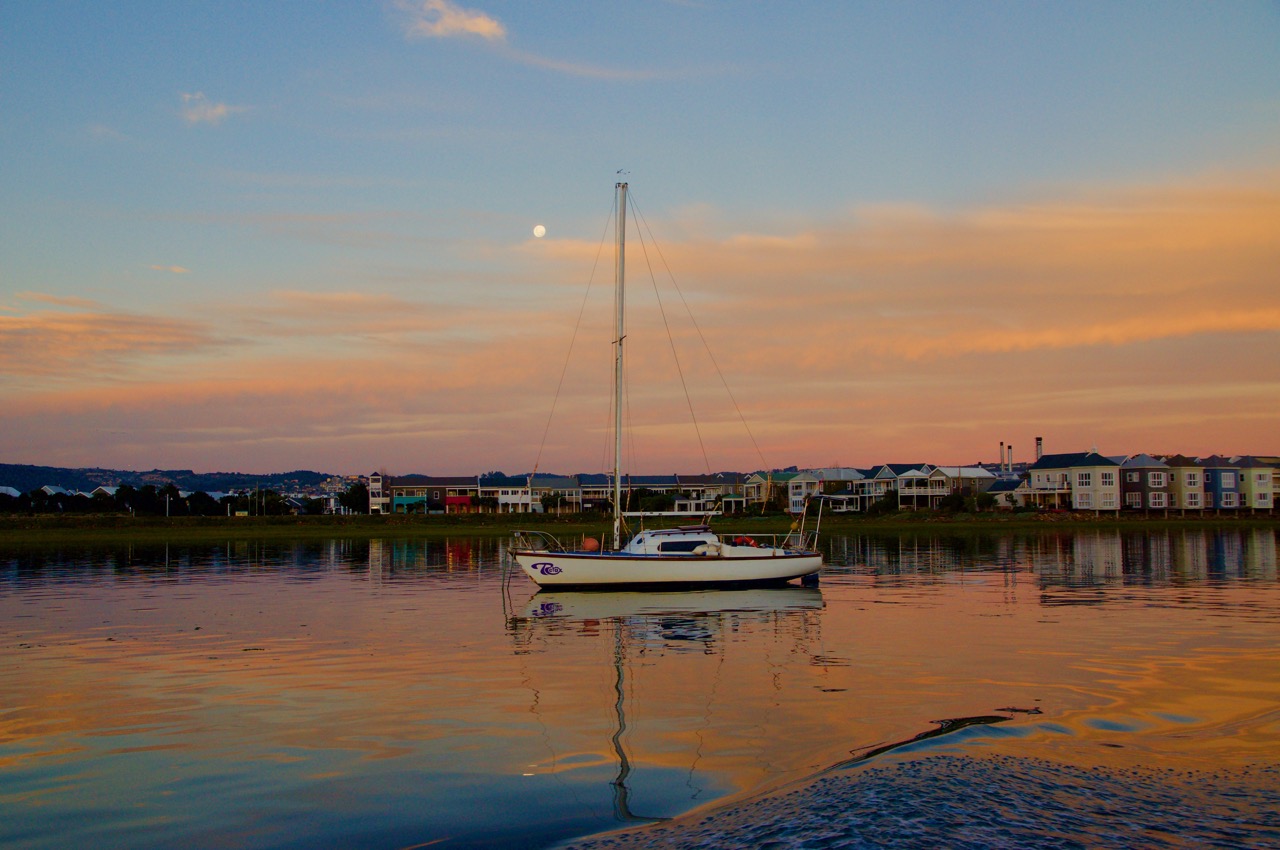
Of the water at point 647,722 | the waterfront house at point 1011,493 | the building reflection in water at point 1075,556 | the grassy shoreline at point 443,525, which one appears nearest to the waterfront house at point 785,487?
the waterfront house at point 1011,493

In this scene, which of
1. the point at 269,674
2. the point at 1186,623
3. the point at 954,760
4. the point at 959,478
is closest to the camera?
the point at 954,760

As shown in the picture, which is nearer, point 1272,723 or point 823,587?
point 1272,723

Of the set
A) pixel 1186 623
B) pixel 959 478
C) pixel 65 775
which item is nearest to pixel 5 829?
pixel 65 775

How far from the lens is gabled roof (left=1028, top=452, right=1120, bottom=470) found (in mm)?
142375

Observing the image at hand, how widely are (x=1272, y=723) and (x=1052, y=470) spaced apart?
140 meters

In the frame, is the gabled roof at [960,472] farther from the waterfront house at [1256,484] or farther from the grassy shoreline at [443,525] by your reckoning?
the waterfront house at [1256,484]

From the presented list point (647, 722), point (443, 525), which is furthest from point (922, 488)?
point (647, 722)

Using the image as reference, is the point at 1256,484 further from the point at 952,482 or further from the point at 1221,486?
the point at 952,482

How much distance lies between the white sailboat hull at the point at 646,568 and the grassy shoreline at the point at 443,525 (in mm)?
56390

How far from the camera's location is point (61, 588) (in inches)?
1788

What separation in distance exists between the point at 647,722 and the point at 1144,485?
478ft

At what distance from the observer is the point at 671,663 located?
2330 centimetres

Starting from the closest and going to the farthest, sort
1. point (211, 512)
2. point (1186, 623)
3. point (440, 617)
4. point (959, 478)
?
point (1186, 623)
point (440, 617)
point (211, 512)
point (959, 478)

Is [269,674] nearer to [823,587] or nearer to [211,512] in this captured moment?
[823,587]
